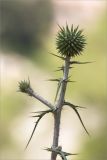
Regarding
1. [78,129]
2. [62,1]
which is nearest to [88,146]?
[78,129]

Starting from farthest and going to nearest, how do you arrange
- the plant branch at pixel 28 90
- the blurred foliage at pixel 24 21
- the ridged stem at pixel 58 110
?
the blurred foliage at pixel 24 21
the plant branch at pixel 28 90
the ridged stem at pixel 58 110

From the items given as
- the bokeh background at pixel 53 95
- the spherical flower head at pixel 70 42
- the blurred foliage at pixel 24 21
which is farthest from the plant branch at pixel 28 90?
the blurred foliage at pixel 24 21

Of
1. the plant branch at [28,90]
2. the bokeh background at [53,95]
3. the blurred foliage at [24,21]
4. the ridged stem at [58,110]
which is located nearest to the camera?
the ridged stem at [58,110]

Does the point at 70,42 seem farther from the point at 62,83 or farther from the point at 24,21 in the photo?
the point at 24,21

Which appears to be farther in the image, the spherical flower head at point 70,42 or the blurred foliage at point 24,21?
the blurred foliage at point 24,21

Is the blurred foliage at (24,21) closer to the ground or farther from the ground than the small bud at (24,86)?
farther from the ground

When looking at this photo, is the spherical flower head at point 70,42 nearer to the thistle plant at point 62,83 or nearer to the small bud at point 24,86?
the thistle plant at point 62,83

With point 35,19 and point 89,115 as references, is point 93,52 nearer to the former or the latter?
point 89,115

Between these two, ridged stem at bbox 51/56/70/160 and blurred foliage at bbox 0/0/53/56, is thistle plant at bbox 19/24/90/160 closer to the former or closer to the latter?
ridged stem at bbox 51/56/70/160
